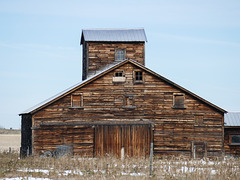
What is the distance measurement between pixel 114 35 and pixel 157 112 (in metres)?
12.7

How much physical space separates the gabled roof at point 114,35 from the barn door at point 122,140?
1244cm

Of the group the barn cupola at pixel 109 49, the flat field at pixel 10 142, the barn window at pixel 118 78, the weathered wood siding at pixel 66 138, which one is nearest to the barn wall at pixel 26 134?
the weathered wood siding at pixel 66 138

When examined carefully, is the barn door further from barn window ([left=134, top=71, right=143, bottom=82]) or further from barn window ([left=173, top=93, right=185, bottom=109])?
barn window ([left=134, top=71, right=143, bottom=82])

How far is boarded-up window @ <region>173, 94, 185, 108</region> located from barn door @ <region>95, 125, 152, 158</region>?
3.10 meters

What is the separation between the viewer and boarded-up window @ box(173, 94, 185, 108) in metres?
33.7

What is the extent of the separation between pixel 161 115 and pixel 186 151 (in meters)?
3.56

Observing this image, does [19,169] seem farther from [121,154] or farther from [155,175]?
[121,154]

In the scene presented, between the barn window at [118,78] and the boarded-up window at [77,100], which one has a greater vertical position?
the barn window at [118,78]

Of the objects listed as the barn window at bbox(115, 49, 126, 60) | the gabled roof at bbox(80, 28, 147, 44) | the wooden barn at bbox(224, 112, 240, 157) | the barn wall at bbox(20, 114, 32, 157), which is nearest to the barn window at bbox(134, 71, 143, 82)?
the barn wall at bbox(20, 114, 32, 157)

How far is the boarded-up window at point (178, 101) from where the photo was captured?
33.7m

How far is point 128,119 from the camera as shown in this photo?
33.5 meters

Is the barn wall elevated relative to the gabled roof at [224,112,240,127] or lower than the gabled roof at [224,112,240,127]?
lower

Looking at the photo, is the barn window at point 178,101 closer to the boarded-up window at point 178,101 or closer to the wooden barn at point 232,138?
the boarded-up window at point 178,101

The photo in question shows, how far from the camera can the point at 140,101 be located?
33656mm
